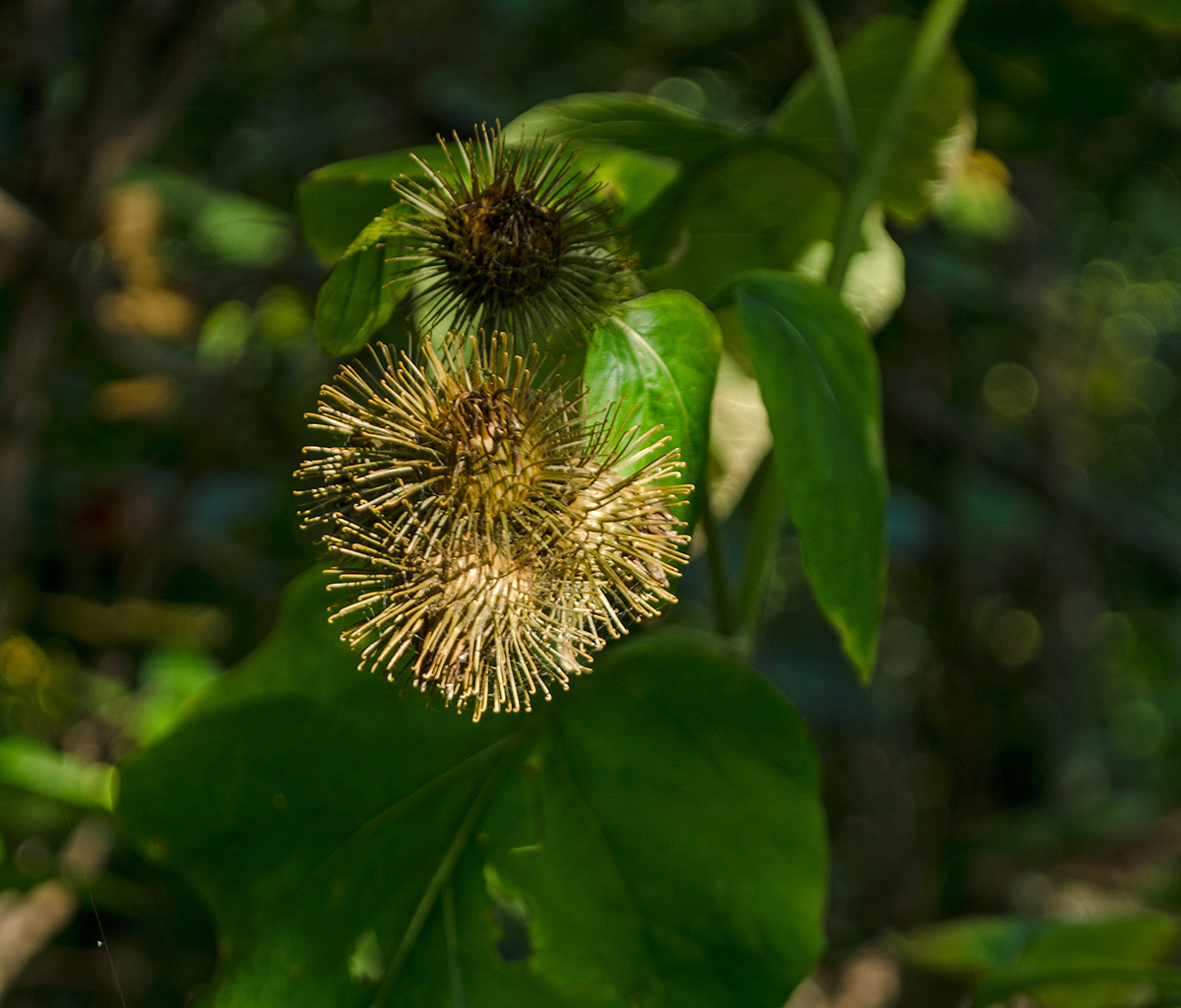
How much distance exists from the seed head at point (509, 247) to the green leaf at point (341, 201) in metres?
0.05

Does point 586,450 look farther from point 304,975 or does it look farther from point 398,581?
point 304,975

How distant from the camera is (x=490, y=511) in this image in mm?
413

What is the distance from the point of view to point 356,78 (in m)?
1.86

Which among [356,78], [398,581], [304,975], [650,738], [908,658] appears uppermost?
[356,78]

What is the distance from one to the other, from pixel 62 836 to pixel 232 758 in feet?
2.17

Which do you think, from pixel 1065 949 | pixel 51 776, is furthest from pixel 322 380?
Result: pixel 1065 949

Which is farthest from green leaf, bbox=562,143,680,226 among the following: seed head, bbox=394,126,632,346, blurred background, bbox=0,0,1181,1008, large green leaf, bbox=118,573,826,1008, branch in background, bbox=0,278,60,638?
branch in background, bbox=0,278,60,638

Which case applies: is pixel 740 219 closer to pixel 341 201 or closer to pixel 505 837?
pixel 341 201

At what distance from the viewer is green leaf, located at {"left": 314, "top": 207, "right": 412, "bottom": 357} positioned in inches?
17.0

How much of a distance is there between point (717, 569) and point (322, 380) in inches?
41.4

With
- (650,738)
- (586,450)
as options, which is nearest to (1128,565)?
(650,738)

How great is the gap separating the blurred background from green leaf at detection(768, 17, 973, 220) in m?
0.04

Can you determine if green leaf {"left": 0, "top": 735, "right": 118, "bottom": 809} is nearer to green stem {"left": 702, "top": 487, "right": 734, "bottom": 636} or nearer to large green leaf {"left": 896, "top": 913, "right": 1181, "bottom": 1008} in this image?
green stem {"left": 702, "top": 487, "right": 734, "bottom": 636}

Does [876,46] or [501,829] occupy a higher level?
[876,46]
